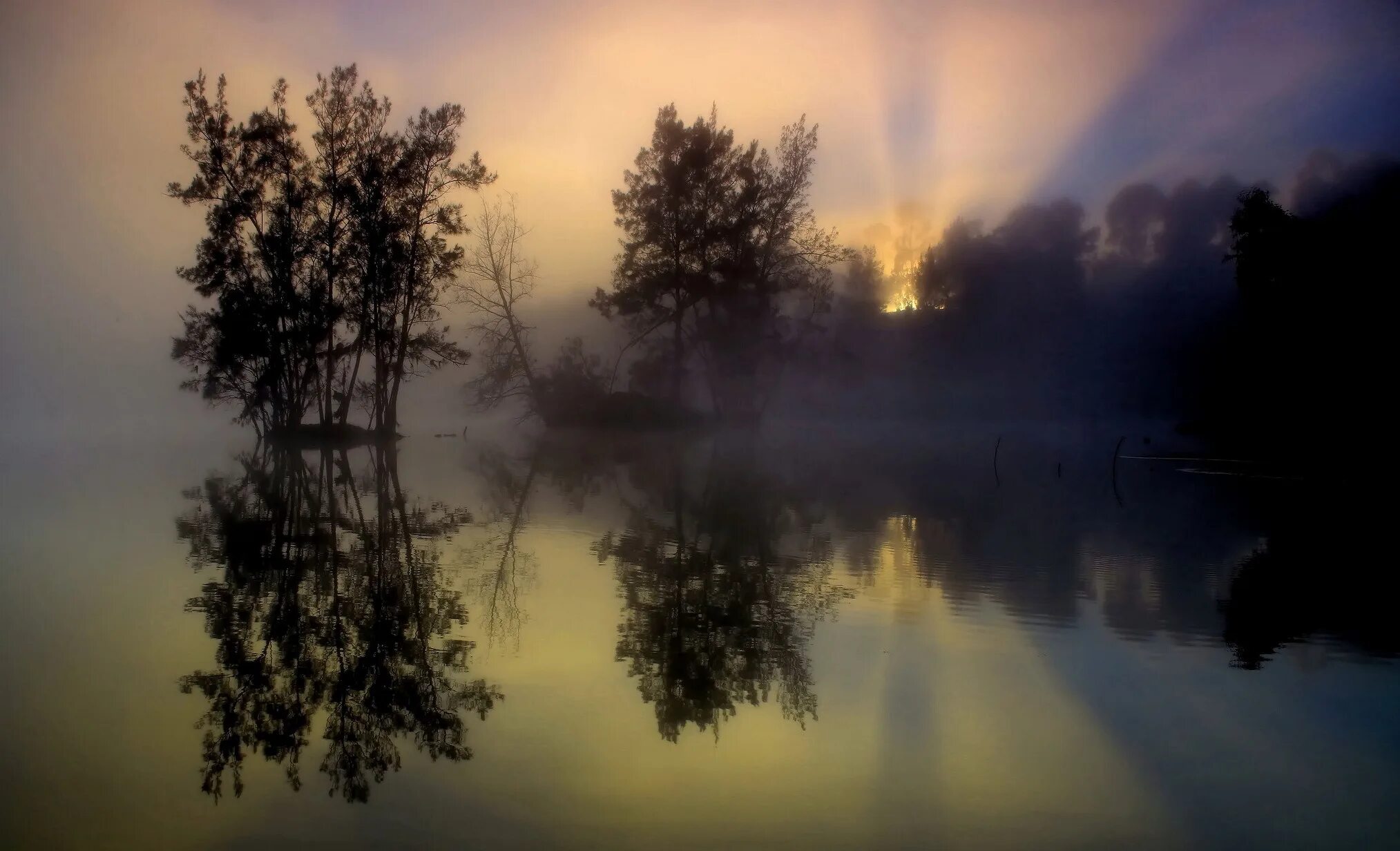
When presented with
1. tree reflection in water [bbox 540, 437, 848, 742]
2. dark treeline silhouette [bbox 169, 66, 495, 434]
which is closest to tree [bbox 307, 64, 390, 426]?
dark treeline silhouette [bbox 169, 66, 495, 434]

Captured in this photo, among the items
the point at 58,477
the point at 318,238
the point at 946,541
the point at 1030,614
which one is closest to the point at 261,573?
the point at 1030,614

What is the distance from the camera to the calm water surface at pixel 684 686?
3.37 metres

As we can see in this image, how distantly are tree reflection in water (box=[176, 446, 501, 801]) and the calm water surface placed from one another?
0.09 ft

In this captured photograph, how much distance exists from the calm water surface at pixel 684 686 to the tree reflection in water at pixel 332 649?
3 cm

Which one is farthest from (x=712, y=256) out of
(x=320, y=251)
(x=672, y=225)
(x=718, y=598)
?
(x=718, y=598)

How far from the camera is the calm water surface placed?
3.37m

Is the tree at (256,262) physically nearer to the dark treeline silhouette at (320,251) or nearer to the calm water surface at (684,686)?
the dark treeline silhouette at (320,251)

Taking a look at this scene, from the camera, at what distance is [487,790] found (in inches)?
139

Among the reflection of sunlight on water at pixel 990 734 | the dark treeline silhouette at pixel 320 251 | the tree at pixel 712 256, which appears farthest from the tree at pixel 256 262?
the reflection of sunlight on water at pixel 990 734

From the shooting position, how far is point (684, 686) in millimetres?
4816

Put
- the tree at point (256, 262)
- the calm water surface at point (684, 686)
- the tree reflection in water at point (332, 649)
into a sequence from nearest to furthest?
the calm water surface at point (684, 686)
the tree reflection in water at point (332, 649)
the tree at point (256, 262)

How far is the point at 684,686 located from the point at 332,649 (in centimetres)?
216

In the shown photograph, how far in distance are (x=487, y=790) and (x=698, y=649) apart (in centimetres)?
214

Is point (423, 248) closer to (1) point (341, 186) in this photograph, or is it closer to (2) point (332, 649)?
(1) point (341, 186)
